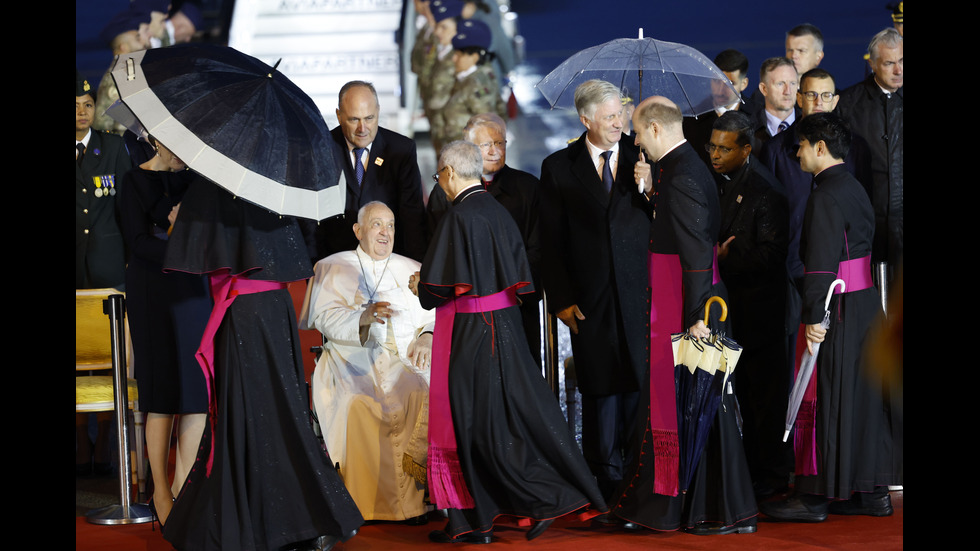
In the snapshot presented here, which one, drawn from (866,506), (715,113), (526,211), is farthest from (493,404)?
(715,113)

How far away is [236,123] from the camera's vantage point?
3.54 meters

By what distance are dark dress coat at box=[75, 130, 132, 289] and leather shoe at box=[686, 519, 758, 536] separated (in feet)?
12.3

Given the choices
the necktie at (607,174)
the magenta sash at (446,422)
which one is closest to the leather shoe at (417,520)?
the magenta sash at (446,422)

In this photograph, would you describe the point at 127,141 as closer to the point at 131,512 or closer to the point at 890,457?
the point at 131,512

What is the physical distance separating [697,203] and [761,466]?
4.88ft

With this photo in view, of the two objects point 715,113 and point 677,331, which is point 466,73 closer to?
point 715,113

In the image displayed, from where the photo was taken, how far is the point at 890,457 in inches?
174

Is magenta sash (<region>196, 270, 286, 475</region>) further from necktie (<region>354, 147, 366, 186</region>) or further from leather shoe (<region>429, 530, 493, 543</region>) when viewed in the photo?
necktie (<region>354, 147, 366, 186</region>)

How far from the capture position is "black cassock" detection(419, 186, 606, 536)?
416 centimetres

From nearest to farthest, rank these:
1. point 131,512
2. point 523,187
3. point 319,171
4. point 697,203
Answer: point 319,171, point 697,203, point 131,512, point 523,187

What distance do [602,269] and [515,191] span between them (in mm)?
597

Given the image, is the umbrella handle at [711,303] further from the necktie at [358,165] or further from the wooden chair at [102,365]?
the wooden chair at [102,365]

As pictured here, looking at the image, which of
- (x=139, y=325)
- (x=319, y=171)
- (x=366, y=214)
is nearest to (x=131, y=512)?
(x=139, y=325)

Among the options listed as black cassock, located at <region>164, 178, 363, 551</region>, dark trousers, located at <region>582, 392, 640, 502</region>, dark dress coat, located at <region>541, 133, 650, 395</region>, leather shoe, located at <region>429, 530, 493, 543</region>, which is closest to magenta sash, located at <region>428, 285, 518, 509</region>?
leather shoe, located at <region>429, 530, 493, 543</region>
